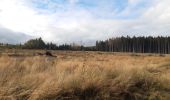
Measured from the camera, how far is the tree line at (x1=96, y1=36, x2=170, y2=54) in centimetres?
14512

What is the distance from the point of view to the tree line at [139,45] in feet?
476

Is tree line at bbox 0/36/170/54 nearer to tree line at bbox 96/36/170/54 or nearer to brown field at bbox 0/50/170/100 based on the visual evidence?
tree line at bbox 96/36/170/54

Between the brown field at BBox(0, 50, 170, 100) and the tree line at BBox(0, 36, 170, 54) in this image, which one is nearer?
the brown field at BBox(0, 50, 170, 100)

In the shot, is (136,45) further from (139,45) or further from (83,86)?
(83,86)

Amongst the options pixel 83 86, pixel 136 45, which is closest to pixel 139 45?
pixel 136 45

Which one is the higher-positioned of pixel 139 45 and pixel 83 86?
pixel 139 45

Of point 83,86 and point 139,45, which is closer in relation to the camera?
point 83,86

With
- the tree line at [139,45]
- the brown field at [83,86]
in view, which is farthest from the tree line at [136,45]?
the brown field at [83,86]

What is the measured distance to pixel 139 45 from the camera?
491 ft

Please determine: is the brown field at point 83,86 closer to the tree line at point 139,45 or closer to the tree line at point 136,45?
the tree line at point 136,45

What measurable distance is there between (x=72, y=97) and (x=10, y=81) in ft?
4.38

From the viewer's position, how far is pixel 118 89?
25.2ft

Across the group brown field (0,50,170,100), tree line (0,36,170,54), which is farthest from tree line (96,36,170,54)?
brown field (0,50,170,100)

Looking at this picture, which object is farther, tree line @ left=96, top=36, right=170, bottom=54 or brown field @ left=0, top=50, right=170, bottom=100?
tree line @ left=96, top=36, right=170, bottom=54
